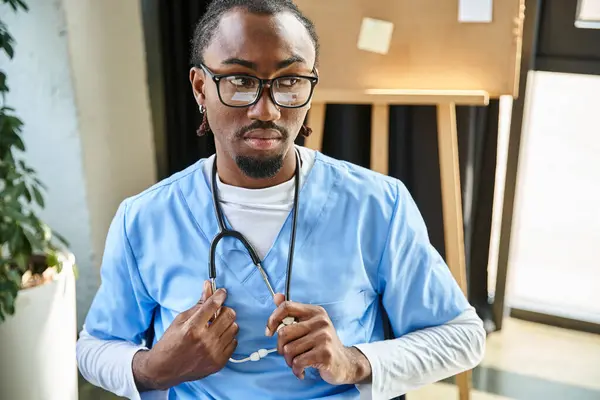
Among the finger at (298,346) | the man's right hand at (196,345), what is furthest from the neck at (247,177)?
the finger at (298,346)

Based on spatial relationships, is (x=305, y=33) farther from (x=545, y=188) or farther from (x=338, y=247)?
(x=545, y=188)

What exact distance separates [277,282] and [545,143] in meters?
1.95

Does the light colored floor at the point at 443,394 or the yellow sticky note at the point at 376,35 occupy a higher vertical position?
the yellow sticky note at the point at 376,35

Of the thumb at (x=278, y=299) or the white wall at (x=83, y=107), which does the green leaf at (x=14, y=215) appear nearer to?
the white wall at (x=83, y=107)

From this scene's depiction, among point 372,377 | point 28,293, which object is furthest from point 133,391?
point 28,293

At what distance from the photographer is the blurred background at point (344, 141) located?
2311 mm

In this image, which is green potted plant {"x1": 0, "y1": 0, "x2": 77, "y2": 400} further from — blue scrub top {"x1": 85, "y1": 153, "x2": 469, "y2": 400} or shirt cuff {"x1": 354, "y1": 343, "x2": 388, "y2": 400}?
shirt cuff {"x1": 354, "y1": 343, "x2": 388, "y2": 400}

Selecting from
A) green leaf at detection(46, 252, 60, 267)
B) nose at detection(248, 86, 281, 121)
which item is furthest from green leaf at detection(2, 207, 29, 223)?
nose at detection(248, 86, 281, 121)

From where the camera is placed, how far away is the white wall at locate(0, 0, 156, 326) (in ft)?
7.48

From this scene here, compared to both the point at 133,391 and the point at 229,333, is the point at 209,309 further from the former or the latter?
the point at 133,391

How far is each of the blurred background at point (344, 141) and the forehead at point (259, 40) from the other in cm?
106

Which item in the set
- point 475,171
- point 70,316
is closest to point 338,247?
point 70,316

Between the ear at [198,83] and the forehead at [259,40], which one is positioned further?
the ear at [198,83]

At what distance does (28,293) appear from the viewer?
1922 mm
